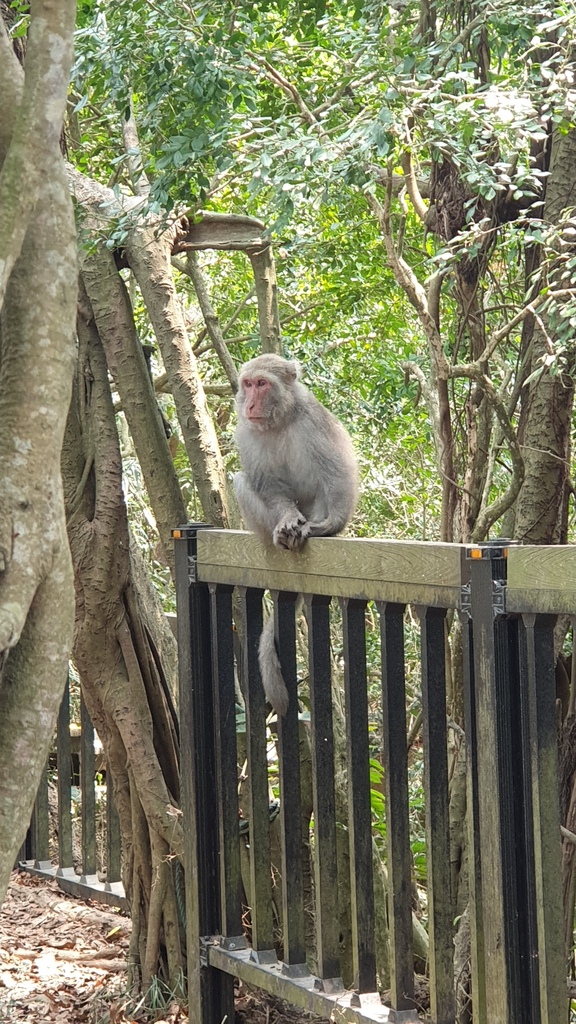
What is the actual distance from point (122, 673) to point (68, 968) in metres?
1.19

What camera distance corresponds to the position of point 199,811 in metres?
3.85

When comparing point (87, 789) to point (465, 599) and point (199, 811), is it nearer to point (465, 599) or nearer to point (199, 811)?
point (199, 811)

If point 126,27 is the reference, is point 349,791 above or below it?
below

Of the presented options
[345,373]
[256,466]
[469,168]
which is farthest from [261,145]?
[345,373]

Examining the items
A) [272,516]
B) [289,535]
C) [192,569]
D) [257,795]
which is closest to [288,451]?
[272,516]

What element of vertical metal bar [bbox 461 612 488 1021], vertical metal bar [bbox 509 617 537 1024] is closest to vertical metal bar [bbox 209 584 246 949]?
vertical metal bar [bbox 461 612 488 1021]

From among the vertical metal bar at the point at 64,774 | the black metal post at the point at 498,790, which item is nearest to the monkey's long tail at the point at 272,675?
the black metal post at the point at 498,790

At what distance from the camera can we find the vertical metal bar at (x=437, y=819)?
9.13ft

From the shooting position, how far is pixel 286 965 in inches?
133

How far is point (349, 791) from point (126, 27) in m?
2.83

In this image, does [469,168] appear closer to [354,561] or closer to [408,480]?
[354,561]

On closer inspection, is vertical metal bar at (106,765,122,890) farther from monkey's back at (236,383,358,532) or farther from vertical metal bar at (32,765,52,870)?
monkey's back at (236,383,358,532)

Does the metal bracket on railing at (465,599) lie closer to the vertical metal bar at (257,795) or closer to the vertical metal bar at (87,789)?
the vertical metal bar at (257,795)

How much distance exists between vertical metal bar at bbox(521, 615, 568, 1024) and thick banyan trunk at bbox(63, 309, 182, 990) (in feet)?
6.66
